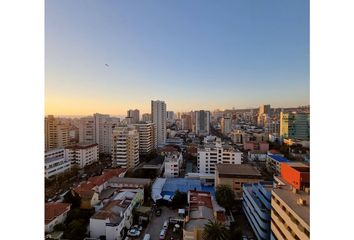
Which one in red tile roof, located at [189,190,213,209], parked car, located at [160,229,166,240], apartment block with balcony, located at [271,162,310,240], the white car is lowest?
the white car

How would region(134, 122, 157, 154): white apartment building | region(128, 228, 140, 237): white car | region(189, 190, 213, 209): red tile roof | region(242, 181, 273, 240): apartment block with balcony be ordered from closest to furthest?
region(242, 181, 273, 240): apartment block with balcony < region(128, 228, 140, 237): white car < region(189, 190, 213, 209): red tile roof < region(134, 122, 157, 154): white apartment building

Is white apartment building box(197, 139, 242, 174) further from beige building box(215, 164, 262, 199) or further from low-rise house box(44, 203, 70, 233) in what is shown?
low-rise house box(44, 203, 70, 233)

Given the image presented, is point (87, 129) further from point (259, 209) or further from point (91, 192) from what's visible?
point (259, 209)

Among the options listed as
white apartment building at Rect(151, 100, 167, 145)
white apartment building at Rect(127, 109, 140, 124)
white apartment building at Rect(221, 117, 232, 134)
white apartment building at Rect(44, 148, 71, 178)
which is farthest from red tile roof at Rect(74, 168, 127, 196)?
white apartment building at Rect(221, 117, 232, 134)

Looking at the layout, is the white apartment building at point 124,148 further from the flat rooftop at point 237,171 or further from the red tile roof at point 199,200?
the red tile roof at point 199,200

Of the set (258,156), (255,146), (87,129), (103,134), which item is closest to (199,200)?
(258,156)

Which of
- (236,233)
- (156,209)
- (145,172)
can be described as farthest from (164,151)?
(236,233)

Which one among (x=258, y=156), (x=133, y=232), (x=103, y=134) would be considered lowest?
(x=133, y=232)
